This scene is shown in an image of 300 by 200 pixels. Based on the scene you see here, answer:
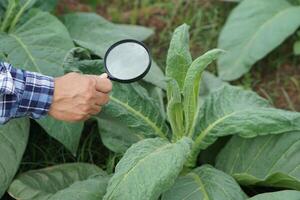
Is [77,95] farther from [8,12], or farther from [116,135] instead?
[8,12]

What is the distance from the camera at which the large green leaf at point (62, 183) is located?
2.36 metres

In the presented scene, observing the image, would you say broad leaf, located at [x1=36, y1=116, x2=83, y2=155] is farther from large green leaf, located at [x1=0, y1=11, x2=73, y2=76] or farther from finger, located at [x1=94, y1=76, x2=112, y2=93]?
finger, located at [x1=94, y1=76, x2=112, y2=93]

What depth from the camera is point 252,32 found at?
3258mm

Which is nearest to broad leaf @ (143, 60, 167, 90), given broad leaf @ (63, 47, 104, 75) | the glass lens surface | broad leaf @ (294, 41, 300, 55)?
broad leaf @ (63, 47, 104, 75)

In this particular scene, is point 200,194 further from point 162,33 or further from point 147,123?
point 162,33

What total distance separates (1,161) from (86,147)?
1.66ft

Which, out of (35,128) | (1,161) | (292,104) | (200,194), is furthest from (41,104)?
(292,104)

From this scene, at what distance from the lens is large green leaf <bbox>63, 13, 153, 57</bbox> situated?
3100mm

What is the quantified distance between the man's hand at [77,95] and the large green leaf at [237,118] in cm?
51

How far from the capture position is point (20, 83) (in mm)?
2137

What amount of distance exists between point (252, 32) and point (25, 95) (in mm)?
1487

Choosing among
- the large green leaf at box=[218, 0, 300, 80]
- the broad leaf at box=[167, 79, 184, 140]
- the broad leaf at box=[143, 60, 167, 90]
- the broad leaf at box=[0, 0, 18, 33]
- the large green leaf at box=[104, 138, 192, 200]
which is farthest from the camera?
the large green leaf at box=[218, 0, 300, 80]

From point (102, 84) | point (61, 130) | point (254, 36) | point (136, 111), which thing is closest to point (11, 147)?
point (61, 130)

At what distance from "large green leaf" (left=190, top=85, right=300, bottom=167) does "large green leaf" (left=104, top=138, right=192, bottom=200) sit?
266 mm
